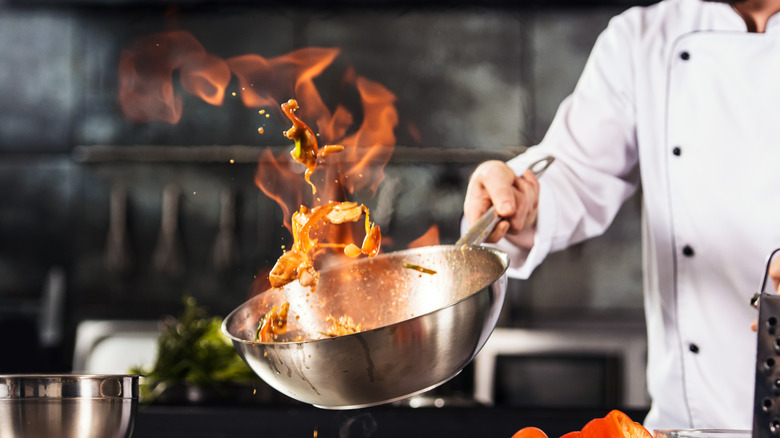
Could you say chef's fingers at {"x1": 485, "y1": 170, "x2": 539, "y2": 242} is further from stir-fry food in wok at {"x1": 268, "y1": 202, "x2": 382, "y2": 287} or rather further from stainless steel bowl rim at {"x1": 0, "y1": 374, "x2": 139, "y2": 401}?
stainless steel bowl rim at {"x1": 0, "y1": 374, "x2": 139, "y2": 401}

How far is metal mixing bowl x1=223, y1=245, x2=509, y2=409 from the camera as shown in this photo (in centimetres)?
68

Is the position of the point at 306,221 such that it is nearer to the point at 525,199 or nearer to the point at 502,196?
the point at 502,196

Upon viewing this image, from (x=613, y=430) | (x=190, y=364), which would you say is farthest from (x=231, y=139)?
(x=613, y=430)

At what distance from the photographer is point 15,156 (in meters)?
3.18

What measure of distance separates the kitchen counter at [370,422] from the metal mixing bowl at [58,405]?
52 cm

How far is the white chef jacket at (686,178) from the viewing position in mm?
1183

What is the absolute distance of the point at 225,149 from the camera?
10.0 feet

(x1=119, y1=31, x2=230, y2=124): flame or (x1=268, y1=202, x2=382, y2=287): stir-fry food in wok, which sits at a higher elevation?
(x1=119, y1=31, x2=230, y2=124): flame

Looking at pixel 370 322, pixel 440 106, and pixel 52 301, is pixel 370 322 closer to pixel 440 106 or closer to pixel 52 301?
pixel 440 106

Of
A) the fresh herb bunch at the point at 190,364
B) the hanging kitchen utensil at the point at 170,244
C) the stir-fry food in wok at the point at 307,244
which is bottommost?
the fresh herb bunch at the point at 190,364

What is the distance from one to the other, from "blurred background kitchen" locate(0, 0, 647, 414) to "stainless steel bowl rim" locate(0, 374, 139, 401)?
231cm

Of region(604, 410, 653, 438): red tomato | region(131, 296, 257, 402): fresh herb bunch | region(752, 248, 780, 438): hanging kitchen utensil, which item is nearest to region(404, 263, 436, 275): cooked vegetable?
region(604, 410, 653, 438): red tomato

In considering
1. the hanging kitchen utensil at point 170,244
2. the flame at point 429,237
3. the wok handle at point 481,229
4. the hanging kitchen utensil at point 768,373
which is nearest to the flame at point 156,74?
the hanging kitchen utensil at point 170,244

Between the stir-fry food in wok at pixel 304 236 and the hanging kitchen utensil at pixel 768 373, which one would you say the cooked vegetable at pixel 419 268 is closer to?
the stir-fry food in wok at pixel 304 236
